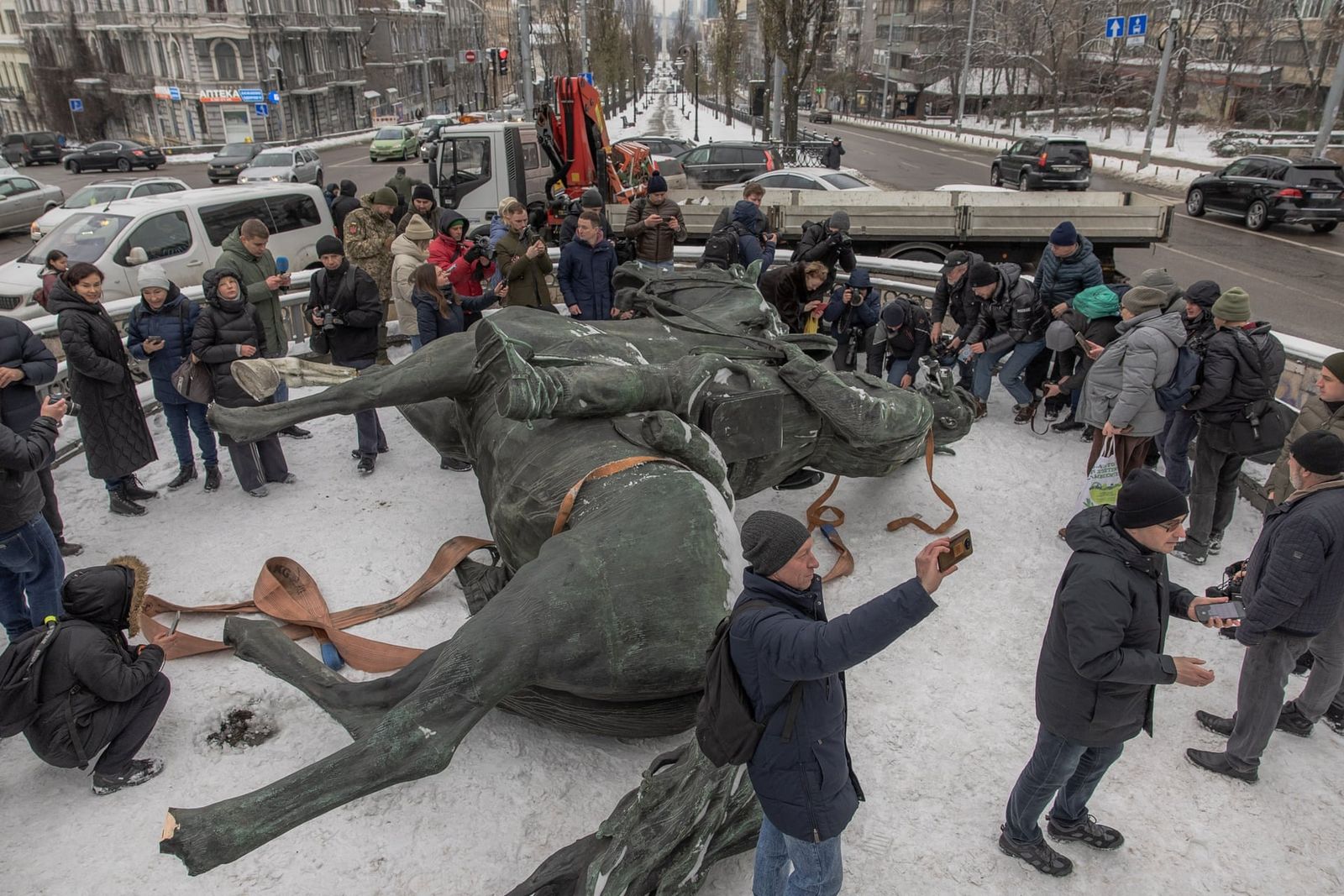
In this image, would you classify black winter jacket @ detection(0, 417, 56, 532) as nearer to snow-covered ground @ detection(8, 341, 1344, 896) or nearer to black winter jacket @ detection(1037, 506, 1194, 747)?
snow-covered ground @ detection(8, 341, 1344, 896)

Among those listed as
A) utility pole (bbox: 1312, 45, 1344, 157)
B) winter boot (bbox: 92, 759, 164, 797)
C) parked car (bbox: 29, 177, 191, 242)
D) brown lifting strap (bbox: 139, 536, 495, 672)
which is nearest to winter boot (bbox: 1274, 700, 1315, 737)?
brown lifting strap (bbox: 139, 536, 495, 672)

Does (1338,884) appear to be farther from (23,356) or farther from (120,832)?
(23,356)

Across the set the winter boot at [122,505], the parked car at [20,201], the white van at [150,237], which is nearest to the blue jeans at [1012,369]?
the winter boot at [122,505]

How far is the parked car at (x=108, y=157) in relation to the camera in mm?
32250

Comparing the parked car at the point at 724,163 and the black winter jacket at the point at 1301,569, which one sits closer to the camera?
the black winter jacket at the point at 1301,569

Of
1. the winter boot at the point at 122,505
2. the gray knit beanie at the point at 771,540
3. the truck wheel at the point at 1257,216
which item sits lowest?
the truck wheel at the point at 1257,216

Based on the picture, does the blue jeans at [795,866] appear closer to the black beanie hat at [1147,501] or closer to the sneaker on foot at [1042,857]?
the sneaker on foot at [1042,857]

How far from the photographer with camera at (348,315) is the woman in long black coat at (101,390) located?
51.1 inches

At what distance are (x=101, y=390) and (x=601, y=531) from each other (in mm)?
4024

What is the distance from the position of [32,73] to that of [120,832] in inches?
2272

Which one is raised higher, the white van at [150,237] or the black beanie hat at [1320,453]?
the black beanie hat at [1320,453]

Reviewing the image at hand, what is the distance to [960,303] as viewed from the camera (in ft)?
24.6

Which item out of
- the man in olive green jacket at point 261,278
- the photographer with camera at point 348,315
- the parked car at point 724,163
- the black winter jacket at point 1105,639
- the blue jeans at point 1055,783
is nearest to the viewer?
the black winter jacket at point 1105,639

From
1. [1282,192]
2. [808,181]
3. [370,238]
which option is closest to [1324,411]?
[370,238]
